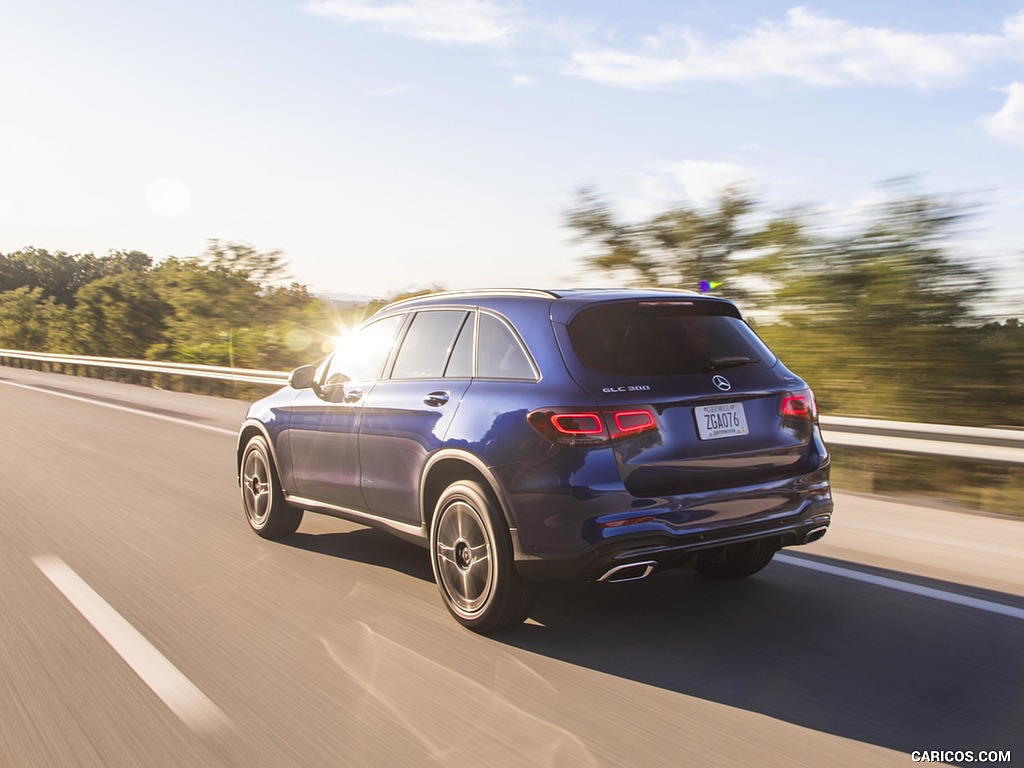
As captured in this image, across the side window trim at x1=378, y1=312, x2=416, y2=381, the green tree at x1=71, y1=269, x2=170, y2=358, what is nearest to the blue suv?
the side window trim at x1=378, y1=312, x2=416, y2=381

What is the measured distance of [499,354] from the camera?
4.96m

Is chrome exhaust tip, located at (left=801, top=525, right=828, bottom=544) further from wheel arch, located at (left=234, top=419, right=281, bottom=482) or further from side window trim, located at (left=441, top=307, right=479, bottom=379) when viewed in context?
wheel arch, located at (left=234, top=419, right=281, bottom=482)

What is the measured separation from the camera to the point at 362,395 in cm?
599

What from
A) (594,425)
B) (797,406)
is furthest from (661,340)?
(797,406)

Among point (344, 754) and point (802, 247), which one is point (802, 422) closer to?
point (344, 754)

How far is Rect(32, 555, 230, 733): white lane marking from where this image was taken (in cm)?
385

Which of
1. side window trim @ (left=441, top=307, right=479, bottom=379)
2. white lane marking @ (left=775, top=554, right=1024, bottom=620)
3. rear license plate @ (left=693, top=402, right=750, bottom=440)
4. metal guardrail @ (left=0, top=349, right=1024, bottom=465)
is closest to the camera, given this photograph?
rear license plate @ (left=693, top=402, right=750, bottom=440)

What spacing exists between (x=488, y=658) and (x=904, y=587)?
2529 mm

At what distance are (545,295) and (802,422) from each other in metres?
1.44

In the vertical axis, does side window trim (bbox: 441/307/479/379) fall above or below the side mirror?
above

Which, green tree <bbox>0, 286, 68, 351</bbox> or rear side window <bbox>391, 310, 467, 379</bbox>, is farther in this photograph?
green tree <bbox>0, 286, 68, 351</bbox>

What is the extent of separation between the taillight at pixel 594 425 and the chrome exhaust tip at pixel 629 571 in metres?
0.56

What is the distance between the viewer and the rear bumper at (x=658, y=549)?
171 inches

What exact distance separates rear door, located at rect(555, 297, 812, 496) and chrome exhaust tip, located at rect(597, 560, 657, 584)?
314 mm
